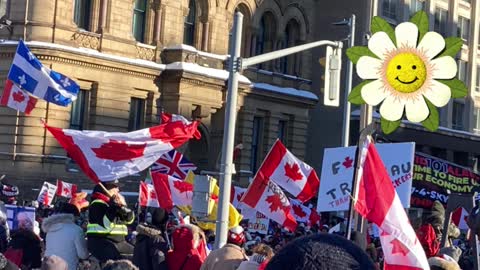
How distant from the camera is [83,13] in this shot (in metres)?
34.9

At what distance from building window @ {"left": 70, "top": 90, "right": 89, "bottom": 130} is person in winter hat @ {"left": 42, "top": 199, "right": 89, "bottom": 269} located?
24.3 meters

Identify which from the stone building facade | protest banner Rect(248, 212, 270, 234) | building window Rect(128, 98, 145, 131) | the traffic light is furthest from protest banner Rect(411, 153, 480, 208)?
building window Rect(128, 98, 145, 131)

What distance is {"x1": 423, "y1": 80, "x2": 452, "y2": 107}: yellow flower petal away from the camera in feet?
32.9

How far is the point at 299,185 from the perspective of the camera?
663 inches

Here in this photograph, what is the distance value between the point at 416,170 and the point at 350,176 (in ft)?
8.55

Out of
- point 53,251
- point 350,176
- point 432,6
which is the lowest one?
point 53,251

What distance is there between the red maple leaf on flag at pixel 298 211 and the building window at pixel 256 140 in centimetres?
2042

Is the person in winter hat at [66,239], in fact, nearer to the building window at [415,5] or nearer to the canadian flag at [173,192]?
the canadian flag at [173,192]

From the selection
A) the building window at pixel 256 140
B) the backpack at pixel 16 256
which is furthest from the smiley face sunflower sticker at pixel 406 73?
the building window at pixel 256 140

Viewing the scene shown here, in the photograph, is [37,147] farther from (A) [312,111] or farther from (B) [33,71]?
(A) [312,111]

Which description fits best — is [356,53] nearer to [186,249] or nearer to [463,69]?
[186,249]

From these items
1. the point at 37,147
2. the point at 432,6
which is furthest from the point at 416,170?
the point at 432,6

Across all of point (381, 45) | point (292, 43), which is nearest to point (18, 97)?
point (381, 45)

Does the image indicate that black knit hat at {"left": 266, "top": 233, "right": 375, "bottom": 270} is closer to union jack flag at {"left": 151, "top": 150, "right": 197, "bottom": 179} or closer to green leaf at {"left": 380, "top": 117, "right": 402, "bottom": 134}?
green leaf at {"left": 380, "top": 117, "right": 402, "bottom": 134}
